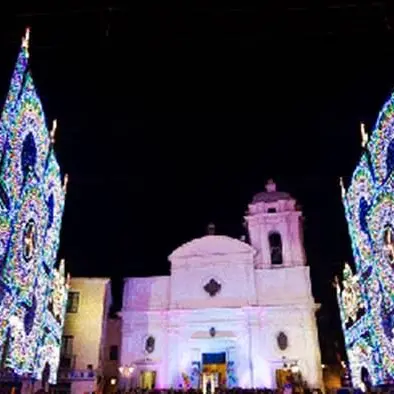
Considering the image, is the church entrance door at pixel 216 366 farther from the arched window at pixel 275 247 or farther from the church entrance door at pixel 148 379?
the arched window at pixel 275 247

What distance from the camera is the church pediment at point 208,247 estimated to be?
32.6m

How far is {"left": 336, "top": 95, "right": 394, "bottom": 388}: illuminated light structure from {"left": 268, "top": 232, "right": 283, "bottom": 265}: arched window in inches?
415

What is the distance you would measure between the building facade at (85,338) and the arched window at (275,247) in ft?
40.8

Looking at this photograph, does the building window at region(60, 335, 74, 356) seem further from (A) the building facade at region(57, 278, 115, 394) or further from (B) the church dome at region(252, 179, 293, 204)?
(B) the church dome at region(252, 179, 293, 204)

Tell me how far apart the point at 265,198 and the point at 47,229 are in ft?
62.5

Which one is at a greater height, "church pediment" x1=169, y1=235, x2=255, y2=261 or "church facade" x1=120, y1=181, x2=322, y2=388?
"church pediment" x1=169, y1=235, x2=255, y2=261

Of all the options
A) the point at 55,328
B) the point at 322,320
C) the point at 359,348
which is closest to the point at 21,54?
the point at 55,328

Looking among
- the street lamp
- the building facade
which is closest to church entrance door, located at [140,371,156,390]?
the street lamp

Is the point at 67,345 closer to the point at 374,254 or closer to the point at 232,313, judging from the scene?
the point at 232,313

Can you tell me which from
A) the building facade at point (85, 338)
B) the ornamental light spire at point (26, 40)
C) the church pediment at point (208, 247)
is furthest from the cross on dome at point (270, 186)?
the ornamental light spire at point (26, 40)

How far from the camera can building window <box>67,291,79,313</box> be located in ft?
95.1

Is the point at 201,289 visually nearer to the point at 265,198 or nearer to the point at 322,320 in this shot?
the point at 265,198

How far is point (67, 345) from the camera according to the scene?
27.8 metres

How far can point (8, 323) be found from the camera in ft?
48.0
